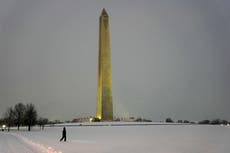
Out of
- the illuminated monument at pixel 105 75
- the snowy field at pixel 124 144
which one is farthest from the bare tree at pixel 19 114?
the snowy field at pixel 124 144

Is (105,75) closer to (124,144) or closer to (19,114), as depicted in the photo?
(19,114)

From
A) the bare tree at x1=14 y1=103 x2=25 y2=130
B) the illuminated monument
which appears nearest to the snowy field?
the illuminated monument

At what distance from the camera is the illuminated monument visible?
7581 cm

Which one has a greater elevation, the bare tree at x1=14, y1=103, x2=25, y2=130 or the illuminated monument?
the illuminated monument

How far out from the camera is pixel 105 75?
76.0 m

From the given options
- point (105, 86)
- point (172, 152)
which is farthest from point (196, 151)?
point (105, 86)

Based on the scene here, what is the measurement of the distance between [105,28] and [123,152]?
198ft

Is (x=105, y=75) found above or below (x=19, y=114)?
above

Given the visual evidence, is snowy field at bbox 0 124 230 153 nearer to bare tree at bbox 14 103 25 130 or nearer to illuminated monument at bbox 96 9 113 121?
illuminated monument at bbox 96 9 113 121

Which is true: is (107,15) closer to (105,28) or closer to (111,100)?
(105,28)

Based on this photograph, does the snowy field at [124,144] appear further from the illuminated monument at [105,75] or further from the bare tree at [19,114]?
the bare tree at [19,114]

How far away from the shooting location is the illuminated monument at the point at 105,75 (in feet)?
249

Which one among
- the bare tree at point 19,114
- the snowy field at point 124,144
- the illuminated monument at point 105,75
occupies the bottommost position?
the snowy field at point 124,144

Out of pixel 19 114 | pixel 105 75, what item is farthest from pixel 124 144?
pixel 19 114
